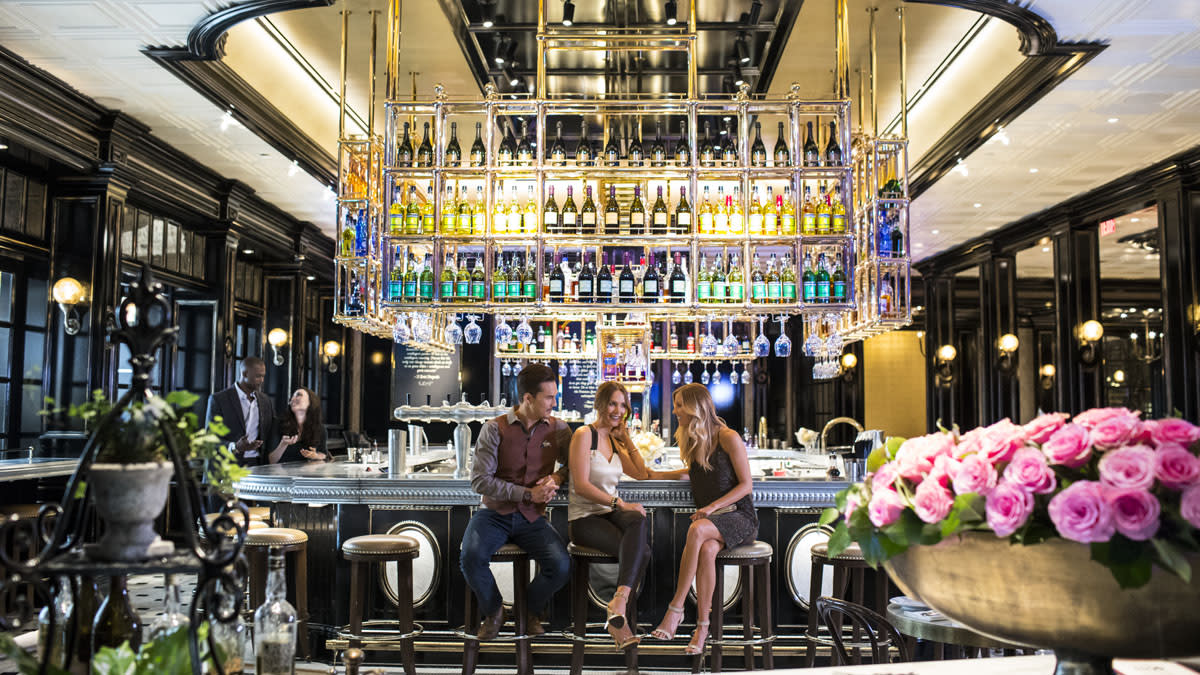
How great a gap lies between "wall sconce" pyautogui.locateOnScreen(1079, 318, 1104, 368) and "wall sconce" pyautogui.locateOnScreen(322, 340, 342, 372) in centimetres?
902

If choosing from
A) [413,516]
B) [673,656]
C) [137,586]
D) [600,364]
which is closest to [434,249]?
[413,516]

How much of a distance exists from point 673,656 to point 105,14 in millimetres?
4498

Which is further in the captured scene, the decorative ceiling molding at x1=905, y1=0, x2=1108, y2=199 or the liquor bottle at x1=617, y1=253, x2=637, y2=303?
the liquor bottle at x1=617, y1=253, x2=637, y2=303

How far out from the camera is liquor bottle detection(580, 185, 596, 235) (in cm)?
568

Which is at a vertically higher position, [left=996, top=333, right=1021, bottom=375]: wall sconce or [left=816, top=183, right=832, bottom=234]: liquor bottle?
[left=816, top=183, right=832, bottom=234]: liquor bottle

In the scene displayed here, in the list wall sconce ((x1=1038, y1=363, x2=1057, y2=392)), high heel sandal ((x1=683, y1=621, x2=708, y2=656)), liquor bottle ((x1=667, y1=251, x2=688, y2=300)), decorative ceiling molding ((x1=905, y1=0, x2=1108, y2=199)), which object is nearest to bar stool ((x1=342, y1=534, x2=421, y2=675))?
high heel sandal ((x1=683, y1=621, x2=708, y2=656))

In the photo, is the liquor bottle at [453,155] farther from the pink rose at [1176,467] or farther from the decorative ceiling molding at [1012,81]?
the pink rose at [1176,467]

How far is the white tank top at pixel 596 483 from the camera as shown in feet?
14.4

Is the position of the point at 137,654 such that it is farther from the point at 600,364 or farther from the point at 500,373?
the point at 500,373

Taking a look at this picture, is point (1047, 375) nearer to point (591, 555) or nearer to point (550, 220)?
point (550, 220)

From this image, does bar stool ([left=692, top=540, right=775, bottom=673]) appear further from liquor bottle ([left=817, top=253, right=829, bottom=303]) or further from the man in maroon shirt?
liquor bottle ([left=817, top=253, right=829, bottom=303])

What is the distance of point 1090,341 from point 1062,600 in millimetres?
9585

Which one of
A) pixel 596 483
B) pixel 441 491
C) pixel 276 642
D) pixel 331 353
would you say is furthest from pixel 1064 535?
pixel 331 353

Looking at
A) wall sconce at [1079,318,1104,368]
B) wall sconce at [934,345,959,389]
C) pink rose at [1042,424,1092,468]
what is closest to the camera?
pink rose at [1042,424,1092,468]
